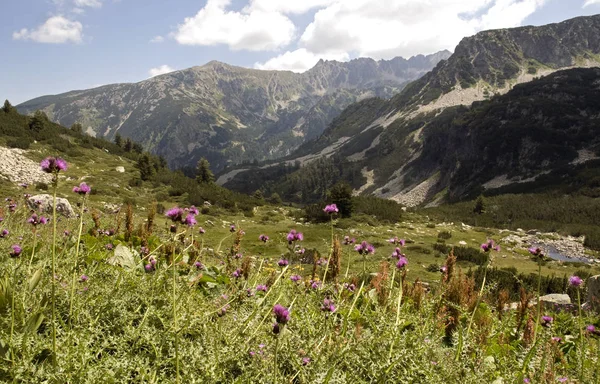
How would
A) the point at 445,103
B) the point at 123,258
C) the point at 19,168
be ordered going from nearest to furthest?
the point at 123,258 < the point at 19,168 < the point at 445,103

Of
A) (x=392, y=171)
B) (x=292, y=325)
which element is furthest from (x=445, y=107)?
(x=292, y=325)

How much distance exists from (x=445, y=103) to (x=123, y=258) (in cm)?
18085

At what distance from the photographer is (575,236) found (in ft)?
124

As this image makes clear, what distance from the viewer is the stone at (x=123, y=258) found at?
4.82 m

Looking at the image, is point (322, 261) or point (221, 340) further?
point (322, 261)

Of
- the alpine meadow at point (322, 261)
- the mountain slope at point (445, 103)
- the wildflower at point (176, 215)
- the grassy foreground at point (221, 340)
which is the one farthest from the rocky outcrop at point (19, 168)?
the mountain slope at point (445, 103)

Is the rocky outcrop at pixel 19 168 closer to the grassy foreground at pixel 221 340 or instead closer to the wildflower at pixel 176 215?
the grassy foreground at pixel 221 340

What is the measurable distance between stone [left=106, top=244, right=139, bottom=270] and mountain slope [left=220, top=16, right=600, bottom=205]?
319 ft

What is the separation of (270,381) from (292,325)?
115cm

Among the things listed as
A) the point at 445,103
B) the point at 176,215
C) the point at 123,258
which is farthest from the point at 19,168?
the point at 445,103

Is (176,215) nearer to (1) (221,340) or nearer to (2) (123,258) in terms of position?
(1) (221,340)

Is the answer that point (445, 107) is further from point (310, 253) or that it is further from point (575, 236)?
point (310, 253)

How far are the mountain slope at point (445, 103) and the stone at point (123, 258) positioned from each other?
97085 mm

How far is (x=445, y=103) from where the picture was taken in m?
164
